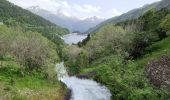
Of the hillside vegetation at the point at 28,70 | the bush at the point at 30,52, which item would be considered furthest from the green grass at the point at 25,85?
the bush at the point at 30,52

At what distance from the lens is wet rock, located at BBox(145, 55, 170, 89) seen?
65250 millimetres

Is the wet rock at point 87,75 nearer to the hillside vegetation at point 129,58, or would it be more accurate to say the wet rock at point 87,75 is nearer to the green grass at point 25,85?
the hillside vegetation at point 129,58

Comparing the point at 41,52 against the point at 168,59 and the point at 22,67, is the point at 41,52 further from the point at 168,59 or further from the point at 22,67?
the point at 168,59

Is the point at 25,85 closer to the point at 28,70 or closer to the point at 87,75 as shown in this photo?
the point at 28,70

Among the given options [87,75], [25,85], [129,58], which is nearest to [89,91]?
[25,85]

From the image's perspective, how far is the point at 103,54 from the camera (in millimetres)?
120562

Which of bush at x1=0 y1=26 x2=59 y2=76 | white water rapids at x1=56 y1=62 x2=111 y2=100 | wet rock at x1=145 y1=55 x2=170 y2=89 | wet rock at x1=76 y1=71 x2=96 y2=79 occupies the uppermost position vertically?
bush at x1=0 y1=26 x2=59 y2=76

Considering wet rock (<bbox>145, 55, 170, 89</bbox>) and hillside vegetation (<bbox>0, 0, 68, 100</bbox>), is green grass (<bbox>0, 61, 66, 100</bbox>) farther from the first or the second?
wet rock (<bbox>145, 55, 170, 89</bbox>)

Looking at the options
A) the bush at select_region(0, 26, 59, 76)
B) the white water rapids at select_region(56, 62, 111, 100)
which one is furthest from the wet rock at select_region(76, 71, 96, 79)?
the bush at select_region(0, 26, 59, 76)

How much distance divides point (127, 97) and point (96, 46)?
74747 millimetres

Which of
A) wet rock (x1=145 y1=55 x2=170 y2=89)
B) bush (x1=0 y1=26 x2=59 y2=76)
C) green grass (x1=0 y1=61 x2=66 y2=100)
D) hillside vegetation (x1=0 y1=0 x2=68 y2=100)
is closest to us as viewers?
green grass (x1=0 y1=61 x2=66 y2=100)

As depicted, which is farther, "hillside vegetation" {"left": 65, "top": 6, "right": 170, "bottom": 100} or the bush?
the bush

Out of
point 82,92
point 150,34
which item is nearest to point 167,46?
Answer: point 150,34

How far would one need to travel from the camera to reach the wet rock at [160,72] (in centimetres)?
6525
